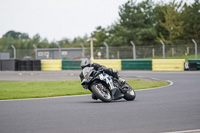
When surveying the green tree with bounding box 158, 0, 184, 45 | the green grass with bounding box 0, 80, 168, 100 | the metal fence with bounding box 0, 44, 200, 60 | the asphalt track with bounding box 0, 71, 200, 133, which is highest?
the green tree with bounding box 158, 0, 184, 45

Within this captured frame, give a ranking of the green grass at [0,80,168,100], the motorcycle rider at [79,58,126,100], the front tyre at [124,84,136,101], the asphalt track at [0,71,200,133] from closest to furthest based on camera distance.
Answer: the asphalt track at [0,71,200,133], the motorcycle rider at [79,58,126,100], the front tyre at [124,84,136,101], the green grass at [0,80,168,100]

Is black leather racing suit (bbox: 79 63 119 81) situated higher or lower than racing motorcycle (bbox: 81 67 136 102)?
higher

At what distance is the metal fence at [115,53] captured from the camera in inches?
1347

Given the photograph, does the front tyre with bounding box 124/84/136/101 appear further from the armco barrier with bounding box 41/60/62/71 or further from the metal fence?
the armco barrier with bounding box 41/60/62/71

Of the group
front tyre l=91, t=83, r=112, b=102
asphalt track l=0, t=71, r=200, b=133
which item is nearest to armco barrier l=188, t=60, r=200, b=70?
front tyre l=91, t=83, r=112, b=102

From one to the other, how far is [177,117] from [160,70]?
2524cm

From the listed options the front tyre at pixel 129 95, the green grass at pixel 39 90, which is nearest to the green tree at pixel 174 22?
the green grass at pixel 39 90

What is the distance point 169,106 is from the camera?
9.79 meters

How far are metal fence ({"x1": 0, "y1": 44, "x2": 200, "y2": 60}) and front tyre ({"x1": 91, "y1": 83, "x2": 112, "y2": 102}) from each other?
23.0 meters

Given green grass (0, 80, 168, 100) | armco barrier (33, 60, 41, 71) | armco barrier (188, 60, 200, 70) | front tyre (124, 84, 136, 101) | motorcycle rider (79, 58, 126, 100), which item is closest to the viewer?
motorcycle rider (79, 58, 126, 100)

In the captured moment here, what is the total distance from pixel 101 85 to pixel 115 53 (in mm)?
25885

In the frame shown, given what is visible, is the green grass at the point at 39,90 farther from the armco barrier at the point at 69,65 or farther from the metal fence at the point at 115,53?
the armco barrier at the point at 69,65

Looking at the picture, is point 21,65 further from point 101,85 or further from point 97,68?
point 101,85

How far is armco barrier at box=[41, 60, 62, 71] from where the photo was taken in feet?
120
